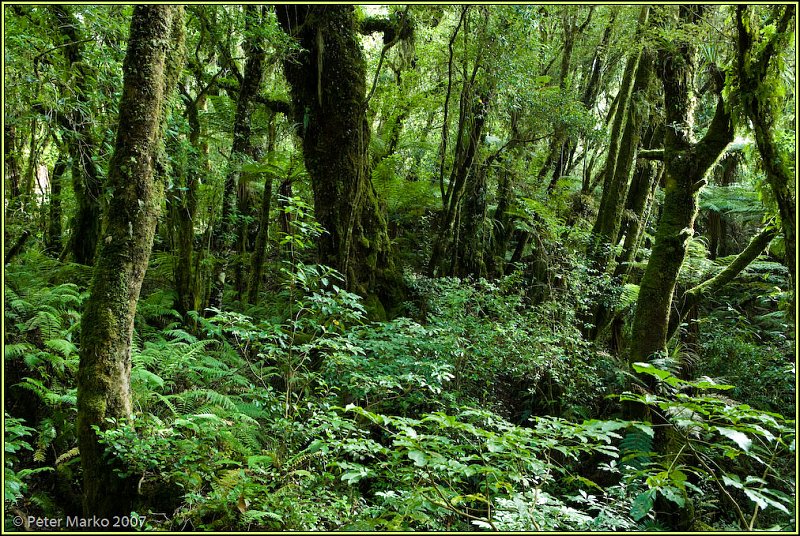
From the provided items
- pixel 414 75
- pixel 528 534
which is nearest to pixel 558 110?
pixel 414 75

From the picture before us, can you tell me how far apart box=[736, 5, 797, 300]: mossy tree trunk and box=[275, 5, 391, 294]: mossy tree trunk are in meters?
5.42

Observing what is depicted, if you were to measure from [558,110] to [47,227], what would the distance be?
11.9 meters

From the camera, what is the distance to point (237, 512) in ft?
11.4

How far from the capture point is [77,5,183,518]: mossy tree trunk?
12.3ft

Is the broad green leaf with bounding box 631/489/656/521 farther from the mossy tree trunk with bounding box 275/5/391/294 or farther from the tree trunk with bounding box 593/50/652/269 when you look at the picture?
the tree trunk with bounding box 593/50/652/269

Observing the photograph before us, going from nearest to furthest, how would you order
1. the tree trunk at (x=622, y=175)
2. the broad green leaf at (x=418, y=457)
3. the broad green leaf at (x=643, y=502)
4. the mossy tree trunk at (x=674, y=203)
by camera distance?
the broad green leaf at (x=418, y=457)
the broad green leaf at (x=643, y=502)
the mossy tree trunk at (x=674, y=203)
the tree trunk at (x=622, y=175)

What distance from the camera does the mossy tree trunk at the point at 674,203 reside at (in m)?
4.91

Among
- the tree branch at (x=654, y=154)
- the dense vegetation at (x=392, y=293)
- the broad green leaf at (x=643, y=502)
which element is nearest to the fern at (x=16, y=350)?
the dense vegetation at (x=392, y=293)

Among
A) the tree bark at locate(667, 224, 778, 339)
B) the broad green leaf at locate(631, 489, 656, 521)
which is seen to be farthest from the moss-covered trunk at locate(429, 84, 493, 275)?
the broad green leaf at locate(631, 489, 656, 521)

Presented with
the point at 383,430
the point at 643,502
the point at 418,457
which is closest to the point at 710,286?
the point at 643,502

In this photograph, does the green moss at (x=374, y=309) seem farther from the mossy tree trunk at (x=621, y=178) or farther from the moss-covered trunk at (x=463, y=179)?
the mossy tree trunk at (x=621, y=178)

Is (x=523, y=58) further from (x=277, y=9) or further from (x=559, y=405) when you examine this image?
(x=559, y=405)

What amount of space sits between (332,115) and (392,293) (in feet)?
10.0

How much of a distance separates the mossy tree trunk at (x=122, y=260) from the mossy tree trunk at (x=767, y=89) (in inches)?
173
